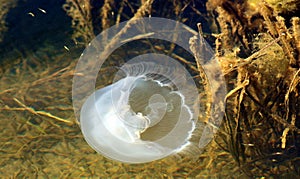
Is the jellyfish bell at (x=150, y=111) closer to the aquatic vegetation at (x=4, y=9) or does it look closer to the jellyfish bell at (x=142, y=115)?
the jellyfish bell at (x=142, y=115)

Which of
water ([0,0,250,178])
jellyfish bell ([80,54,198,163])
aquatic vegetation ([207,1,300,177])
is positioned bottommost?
water ([0,0,250,178])

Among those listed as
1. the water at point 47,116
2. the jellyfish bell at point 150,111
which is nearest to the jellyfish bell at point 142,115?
the jellyfish bell at point 150,111

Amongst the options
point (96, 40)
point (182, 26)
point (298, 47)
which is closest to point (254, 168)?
point (298, 47)

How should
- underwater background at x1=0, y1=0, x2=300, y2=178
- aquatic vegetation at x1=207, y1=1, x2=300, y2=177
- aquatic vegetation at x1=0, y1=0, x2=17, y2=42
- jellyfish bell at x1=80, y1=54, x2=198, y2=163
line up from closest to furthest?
aquatic vegetation at x1=207, y1=1, x2=300, y2=177 → underwater background at x1=0, y1=0, x2=300, y2=178 → jellyfish bell at x1=80, y1=54, x2=198, y2=163 → aquatic vegetation at x1=0, y1=0, x2=17, y2=42

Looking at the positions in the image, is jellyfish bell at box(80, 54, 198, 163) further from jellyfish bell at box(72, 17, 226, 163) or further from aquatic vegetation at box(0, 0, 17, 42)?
aquatic vegetation at box(0, 0, 17, 42)

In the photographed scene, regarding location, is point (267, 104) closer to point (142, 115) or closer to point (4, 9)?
point (142, 115)

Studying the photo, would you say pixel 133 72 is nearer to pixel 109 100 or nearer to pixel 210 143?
pixel 109 100

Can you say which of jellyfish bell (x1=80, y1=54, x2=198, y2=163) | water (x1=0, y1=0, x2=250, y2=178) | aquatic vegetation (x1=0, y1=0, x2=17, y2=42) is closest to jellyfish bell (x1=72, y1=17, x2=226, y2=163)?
jellyfish bell (x1=80, y1=54, x2=198, y2=163)

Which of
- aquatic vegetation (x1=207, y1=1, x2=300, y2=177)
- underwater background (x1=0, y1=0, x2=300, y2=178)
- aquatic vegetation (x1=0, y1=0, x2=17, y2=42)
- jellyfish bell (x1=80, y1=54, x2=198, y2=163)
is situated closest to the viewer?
aquatic vegetation (x1=207, y1=1, x2=300, y2=177)
